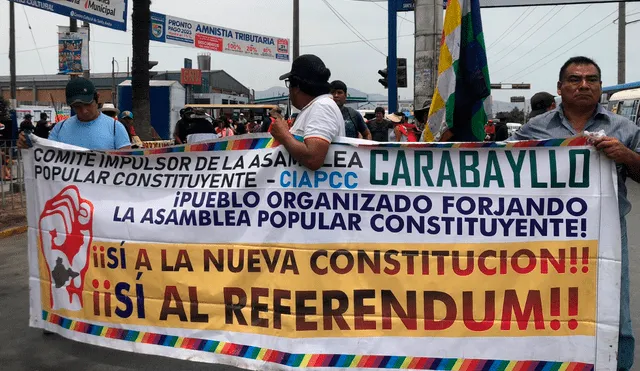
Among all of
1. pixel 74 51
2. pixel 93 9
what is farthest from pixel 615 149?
pixel 74 51

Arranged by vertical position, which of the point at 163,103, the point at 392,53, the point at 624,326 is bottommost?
the point at 624,326

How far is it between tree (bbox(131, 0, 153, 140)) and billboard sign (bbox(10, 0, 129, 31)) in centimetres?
28

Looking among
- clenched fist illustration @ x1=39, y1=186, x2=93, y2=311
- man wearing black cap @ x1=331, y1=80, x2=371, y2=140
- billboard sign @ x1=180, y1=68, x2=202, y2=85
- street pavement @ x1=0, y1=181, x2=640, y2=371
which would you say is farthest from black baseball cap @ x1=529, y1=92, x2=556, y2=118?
billboard sign @ x1=180, y1=68, x2=202, y2=85

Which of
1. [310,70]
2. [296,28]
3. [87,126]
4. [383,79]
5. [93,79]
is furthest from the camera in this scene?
[93,79]

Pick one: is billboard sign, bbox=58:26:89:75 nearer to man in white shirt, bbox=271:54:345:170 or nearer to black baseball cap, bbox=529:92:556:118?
black baseball cap, bbox=529:92:556:118

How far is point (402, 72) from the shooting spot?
15250mm

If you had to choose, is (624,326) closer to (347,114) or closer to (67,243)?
(67,243)

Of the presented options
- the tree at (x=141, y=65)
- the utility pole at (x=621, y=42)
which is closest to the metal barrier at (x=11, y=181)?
the tree at (x=141, y=65)

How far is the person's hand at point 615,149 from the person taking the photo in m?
3.15

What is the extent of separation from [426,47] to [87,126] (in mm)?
6418

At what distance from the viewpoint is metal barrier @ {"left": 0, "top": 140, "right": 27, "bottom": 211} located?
36.7 feet

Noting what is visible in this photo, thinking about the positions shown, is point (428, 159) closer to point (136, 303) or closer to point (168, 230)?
point (168, 230)

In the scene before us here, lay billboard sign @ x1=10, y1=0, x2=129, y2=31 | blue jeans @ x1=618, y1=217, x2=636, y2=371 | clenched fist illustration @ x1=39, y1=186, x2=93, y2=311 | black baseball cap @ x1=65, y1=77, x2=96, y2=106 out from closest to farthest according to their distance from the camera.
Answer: blue jeans @ x1=618, y1=217, x2=636, y2=371
clenched fist illustration @ x1=39, y1=186, x2=93, y2=311
black baseball cap @ x1=65, y1=77, x2=96, y2=106
billboard sign @ x1=10, y1=0, x2=129, y2=31

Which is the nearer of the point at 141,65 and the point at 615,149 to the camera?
the point at 615,149
